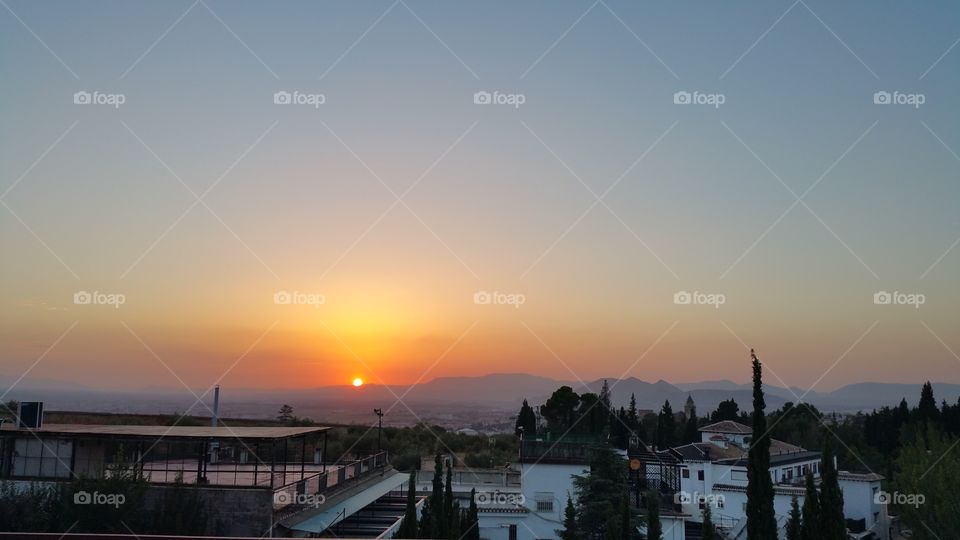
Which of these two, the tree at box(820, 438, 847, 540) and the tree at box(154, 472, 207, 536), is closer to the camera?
the tree at box(154, 472, 207, 536)

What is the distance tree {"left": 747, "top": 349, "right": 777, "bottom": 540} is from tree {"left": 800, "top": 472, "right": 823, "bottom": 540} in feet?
1.52

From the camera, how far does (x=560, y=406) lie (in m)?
28.3

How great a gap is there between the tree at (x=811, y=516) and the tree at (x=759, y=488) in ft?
1.52

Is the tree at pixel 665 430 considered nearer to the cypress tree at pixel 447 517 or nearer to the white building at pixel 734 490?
the white building at pixel 734 490

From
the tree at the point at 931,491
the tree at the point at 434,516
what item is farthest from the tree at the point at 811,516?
the tree at the point at 434,516

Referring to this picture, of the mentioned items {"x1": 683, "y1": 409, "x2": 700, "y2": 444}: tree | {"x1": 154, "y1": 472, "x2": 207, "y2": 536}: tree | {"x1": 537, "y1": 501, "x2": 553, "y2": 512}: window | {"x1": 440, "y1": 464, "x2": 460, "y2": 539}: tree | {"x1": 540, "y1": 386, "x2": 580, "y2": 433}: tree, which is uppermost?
{"x1": 540, "y1": 386, "x2": 580, "y2": 433}: tree

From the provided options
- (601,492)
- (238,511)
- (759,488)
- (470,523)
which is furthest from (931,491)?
(238,511)

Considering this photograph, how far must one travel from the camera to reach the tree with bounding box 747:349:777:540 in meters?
11.6

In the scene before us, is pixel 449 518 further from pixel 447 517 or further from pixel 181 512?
pixel 181 512

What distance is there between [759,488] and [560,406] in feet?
55.1

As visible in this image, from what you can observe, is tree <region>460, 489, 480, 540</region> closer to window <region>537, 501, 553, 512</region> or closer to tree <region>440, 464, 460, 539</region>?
tree <region>440, 464, 460, 539</region>

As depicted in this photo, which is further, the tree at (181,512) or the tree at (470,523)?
the tree at (470,523)

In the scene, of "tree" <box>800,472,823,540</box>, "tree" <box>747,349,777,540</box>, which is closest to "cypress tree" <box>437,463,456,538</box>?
"tree" <box>747,349,777,540</box>

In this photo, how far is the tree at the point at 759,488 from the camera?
11.6m
